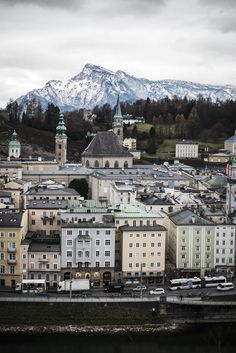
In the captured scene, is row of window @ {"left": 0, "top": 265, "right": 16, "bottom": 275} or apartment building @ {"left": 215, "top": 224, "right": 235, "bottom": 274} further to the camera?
apartment building @ {"left": 215, "top": 224, "right": 235, "bottom": 274}

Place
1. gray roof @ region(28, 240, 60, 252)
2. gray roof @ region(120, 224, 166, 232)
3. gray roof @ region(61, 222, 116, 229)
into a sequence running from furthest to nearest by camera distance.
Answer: gray roof @ region(120, 224, 166, 232) → gray roof @ region(61, 222, 116, 229) → gray roof @ region(28, 240, 60, 252)

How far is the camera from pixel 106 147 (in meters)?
88.9

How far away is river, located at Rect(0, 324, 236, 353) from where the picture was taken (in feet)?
119

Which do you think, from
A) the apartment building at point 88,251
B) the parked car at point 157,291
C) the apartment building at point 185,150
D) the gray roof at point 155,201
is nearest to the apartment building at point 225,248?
the gray roof at point 155,201

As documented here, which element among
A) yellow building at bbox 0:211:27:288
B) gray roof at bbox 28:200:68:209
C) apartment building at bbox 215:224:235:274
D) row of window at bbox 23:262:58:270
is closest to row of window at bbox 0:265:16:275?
yellow building at bbox 0:211:27:288

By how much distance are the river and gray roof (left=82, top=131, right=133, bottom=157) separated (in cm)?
5096

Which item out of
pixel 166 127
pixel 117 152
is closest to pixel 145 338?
pixel 117 152

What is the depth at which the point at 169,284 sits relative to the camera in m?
44.7

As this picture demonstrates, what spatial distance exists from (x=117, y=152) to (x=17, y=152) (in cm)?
1516

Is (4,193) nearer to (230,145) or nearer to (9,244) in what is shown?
(9,244)

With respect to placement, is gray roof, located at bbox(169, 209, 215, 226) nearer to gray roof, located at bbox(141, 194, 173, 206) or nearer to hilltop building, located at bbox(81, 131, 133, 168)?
gray roof, located at bbox(141, 194, 173, 206)

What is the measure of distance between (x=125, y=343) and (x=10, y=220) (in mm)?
13303

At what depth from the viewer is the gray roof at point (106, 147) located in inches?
3467

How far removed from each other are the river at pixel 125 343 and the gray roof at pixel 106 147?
167 feet
